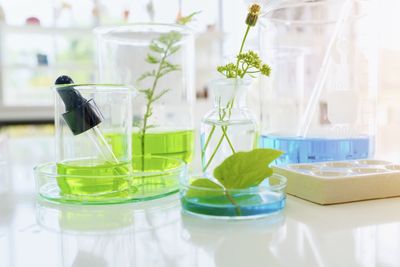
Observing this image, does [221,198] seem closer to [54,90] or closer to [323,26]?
[54,90]

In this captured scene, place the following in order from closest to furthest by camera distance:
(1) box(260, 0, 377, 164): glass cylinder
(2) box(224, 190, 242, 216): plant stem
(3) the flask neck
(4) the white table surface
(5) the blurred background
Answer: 1. (4) the white table surface
2. (2) box(224, 190, 242, 216): plant stem
3. (3) the flask neck
4. (1) box(260, 0, 377, 164): glass cylinder
5. (5) the blurred background

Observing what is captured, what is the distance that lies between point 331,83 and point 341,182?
0.23 m

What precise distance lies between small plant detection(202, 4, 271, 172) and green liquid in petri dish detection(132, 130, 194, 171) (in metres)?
0.12

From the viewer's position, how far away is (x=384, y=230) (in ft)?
1.39

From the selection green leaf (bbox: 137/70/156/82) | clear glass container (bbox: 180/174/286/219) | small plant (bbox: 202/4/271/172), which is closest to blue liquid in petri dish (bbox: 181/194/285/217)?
clear glass container (bbox: 180/174/286/219)

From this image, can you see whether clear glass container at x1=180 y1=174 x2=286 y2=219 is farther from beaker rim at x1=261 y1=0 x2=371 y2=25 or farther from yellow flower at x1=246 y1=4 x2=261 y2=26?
beaker rim at x1=261 y1=0 x2=371 y2=25

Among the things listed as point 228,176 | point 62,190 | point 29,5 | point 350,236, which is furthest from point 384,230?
point 29,5

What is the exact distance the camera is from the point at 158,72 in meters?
0.72

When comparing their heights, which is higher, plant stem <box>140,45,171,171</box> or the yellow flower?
the yellow flower

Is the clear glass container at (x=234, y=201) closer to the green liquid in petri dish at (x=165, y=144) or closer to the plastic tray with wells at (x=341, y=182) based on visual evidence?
the plastic tray with wells at (x=341, y=182)

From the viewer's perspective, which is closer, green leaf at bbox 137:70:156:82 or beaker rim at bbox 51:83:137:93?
beaker rim at bbox 51:83:137:93

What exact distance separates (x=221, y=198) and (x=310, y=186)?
0.15m

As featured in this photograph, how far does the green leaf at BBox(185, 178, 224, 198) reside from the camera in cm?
44

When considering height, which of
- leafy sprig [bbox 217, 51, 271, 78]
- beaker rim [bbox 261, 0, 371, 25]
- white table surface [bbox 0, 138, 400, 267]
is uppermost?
beaker rim [bbox 261, 0, 371, 25]
